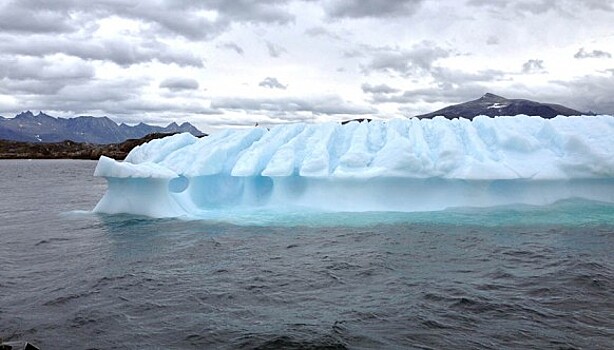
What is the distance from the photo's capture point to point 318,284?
7.61 m

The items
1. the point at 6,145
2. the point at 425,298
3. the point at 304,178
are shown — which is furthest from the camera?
the point at 6,145

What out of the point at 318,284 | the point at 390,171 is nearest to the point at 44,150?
the point at 390,171

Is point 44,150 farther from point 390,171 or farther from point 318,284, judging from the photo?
point 318,284

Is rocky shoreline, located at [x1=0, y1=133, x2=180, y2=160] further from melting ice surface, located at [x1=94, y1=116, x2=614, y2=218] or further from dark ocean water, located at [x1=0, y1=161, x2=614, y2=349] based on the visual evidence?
dark ocean water, located at [x1=0, y1=161, x2=614, y2=349]

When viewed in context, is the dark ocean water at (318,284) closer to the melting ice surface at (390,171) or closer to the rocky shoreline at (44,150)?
the melting ice surface at (390,171)

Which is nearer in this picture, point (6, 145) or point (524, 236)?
point (524, 236)

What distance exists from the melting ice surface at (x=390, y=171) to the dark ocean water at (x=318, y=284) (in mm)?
1419

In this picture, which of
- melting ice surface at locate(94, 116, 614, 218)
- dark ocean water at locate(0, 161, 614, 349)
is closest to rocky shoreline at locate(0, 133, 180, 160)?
melting ice surface at locate(94, 116, 614, 218)

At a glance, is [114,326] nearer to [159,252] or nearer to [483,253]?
[159,252]

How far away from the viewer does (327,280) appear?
25.6 feet

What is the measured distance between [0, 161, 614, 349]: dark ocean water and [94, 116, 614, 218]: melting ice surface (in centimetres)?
142

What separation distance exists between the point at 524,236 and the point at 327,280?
16.8 ft

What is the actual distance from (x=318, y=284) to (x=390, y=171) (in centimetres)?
656

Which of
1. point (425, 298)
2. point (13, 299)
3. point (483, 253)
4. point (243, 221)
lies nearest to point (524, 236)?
point (483, 253)
